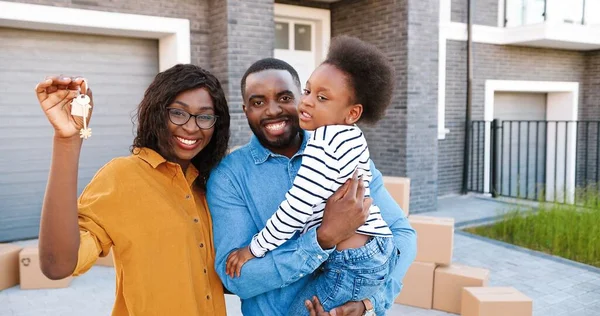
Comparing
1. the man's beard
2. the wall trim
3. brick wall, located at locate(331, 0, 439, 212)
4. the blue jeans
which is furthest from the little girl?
brick wall, located at locate(331, 0, 439, 212)

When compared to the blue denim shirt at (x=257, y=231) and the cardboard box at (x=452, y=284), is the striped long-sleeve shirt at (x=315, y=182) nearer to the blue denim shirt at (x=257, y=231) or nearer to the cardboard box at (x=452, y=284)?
the blue denim shirt at (x=257, y=231)

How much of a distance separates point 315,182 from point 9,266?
4769 millimetres

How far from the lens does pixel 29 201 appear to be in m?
6.72

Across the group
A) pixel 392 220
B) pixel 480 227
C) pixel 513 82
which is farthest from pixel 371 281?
pixel 513 82

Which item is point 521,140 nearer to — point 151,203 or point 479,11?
point 479,11

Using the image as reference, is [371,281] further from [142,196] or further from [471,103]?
[471,103]

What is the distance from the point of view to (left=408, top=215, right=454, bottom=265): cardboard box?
16.4ft

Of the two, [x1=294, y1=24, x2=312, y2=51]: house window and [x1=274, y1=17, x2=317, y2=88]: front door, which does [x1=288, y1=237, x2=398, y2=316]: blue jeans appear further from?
[x1=294, y1=24, x2=312, y2=51]: house window

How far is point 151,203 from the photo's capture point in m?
1.71

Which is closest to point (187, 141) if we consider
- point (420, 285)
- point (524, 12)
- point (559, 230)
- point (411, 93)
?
point (420, 285)

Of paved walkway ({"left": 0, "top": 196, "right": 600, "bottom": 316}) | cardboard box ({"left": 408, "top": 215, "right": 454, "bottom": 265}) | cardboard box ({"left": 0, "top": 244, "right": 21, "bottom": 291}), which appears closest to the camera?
paved walkway ({"left": 0, "top": 196, "right": 600, "bottom": 316})

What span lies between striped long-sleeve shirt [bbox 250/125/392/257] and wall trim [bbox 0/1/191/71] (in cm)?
550

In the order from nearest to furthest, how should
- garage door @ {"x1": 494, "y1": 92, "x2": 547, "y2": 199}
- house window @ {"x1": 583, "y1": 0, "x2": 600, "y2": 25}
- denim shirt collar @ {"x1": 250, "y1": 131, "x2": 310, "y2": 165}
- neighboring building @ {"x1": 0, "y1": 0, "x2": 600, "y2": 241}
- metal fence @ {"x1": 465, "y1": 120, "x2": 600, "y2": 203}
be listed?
denim shirt collar @ {"x1": 250, "y1": 131, "x2": 310, "y2": 165} → neighboring building @ {"x1": 0, "y1": 0, "x2": 600, "y2": 241} → metal fence @ {"x1": 465, "y1": 120, "x2": 600, "y2": 203} → garage door @ {"x1": 494, "y1": 92, "x2": 547, "y2": 199} → house window @ {"x1": 583, "y1": 0, "x2": 600, "y2": 25}

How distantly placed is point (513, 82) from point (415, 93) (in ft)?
13.4
